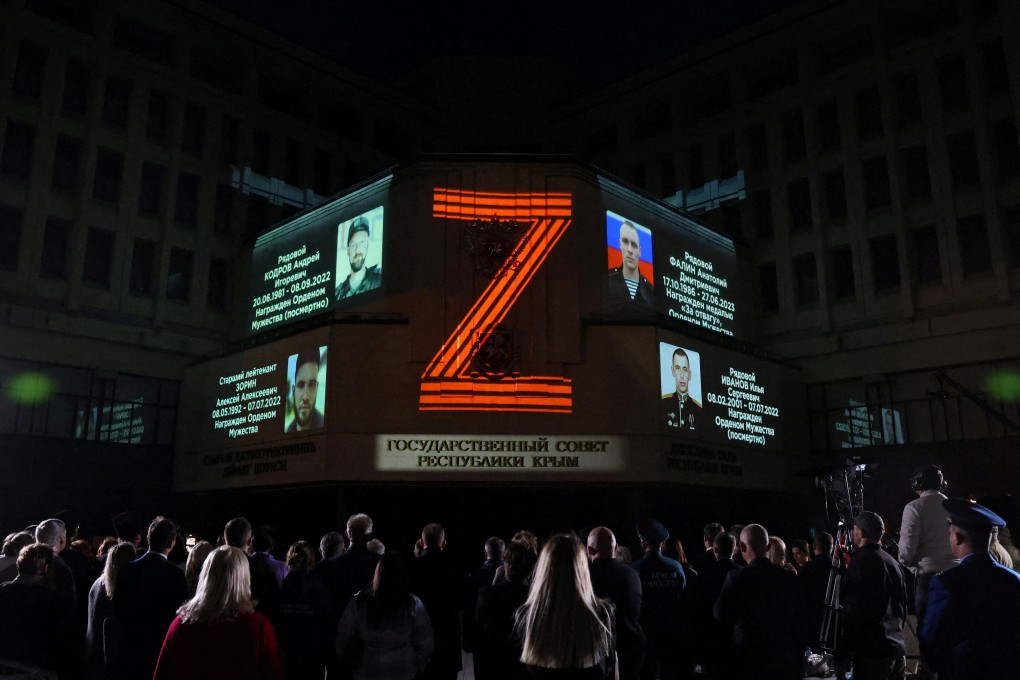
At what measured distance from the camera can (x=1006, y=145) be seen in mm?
26828

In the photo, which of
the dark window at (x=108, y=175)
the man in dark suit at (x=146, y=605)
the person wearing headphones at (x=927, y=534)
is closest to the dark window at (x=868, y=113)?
the person wearing headphones at (x=927, y=534)

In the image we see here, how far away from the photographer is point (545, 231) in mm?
22359

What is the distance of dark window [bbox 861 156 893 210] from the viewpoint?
2948 centimetres

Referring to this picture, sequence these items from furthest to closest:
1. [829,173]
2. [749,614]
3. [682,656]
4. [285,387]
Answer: [829,173]
[285,387]
[682,656]
[749,614]

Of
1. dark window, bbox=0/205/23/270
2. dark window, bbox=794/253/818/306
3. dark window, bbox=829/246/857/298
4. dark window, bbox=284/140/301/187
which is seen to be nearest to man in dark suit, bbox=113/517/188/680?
dark window, bbox=0/205/23/270

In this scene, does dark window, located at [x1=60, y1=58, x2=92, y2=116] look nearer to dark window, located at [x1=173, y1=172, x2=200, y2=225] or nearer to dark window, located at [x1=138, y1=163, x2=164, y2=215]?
dark window, located at [x1=138, y1=163, x2=164, y2=215]

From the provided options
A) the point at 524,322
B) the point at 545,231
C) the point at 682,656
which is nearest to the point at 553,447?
the point at 524,322

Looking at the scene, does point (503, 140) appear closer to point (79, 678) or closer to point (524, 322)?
point (524, 322)

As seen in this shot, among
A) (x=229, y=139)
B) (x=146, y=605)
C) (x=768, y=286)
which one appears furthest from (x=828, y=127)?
(x=146, y=605)

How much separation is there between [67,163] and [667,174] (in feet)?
79.3

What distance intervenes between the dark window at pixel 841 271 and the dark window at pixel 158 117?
2663cm

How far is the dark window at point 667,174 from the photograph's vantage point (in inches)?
1359

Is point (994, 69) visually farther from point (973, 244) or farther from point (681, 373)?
point (681, 373)

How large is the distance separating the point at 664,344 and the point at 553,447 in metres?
4.38
